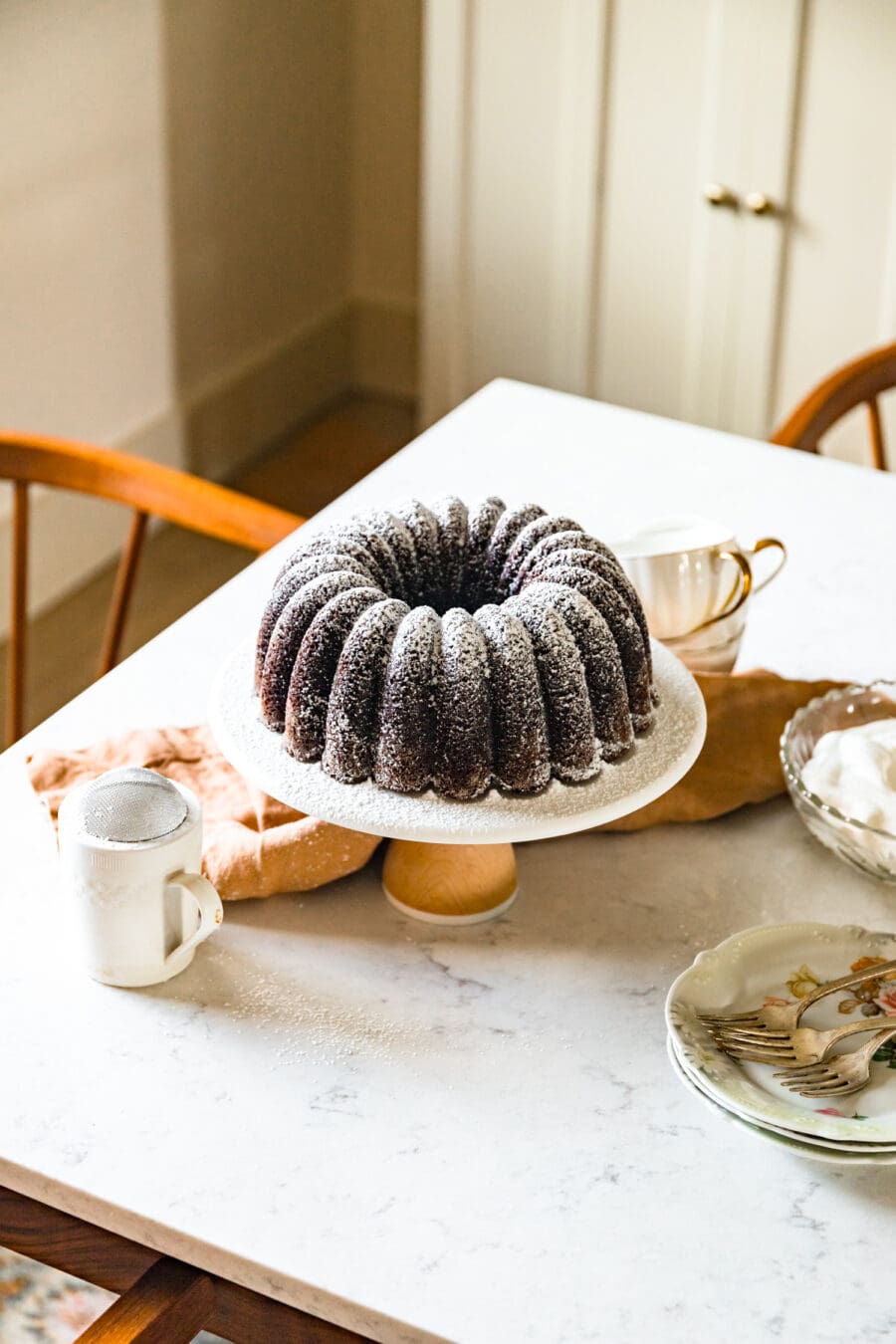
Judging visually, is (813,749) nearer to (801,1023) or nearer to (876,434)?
(801,1023)

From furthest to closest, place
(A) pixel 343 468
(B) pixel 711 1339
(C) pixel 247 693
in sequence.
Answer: (A) pixel 343 468
(C) pixel 247 693
(B) pixel 711 1339

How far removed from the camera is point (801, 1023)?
1007 mm

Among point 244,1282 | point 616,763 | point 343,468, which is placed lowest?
point 343,468

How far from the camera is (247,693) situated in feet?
3.60

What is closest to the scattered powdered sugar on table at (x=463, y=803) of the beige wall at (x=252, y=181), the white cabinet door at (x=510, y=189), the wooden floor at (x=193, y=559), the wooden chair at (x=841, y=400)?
the wooden chair at (x=841, y=400)

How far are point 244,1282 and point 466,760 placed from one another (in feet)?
1.10

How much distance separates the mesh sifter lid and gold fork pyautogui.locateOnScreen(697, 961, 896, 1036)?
36cm

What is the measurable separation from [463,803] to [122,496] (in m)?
0.81

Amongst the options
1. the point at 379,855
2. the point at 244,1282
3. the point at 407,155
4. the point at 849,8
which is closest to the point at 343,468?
the point at 407,155

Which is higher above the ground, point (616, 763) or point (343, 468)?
point (616, 763)

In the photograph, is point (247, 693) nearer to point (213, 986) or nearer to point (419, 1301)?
point (213, 986)

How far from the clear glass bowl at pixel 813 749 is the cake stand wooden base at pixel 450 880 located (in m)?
0.22

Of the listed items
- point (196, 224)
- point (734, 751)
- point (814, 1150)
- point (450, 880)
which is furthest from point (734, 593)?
point (196, 224)

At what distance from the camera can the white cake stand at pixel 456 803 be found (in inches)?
38.6
